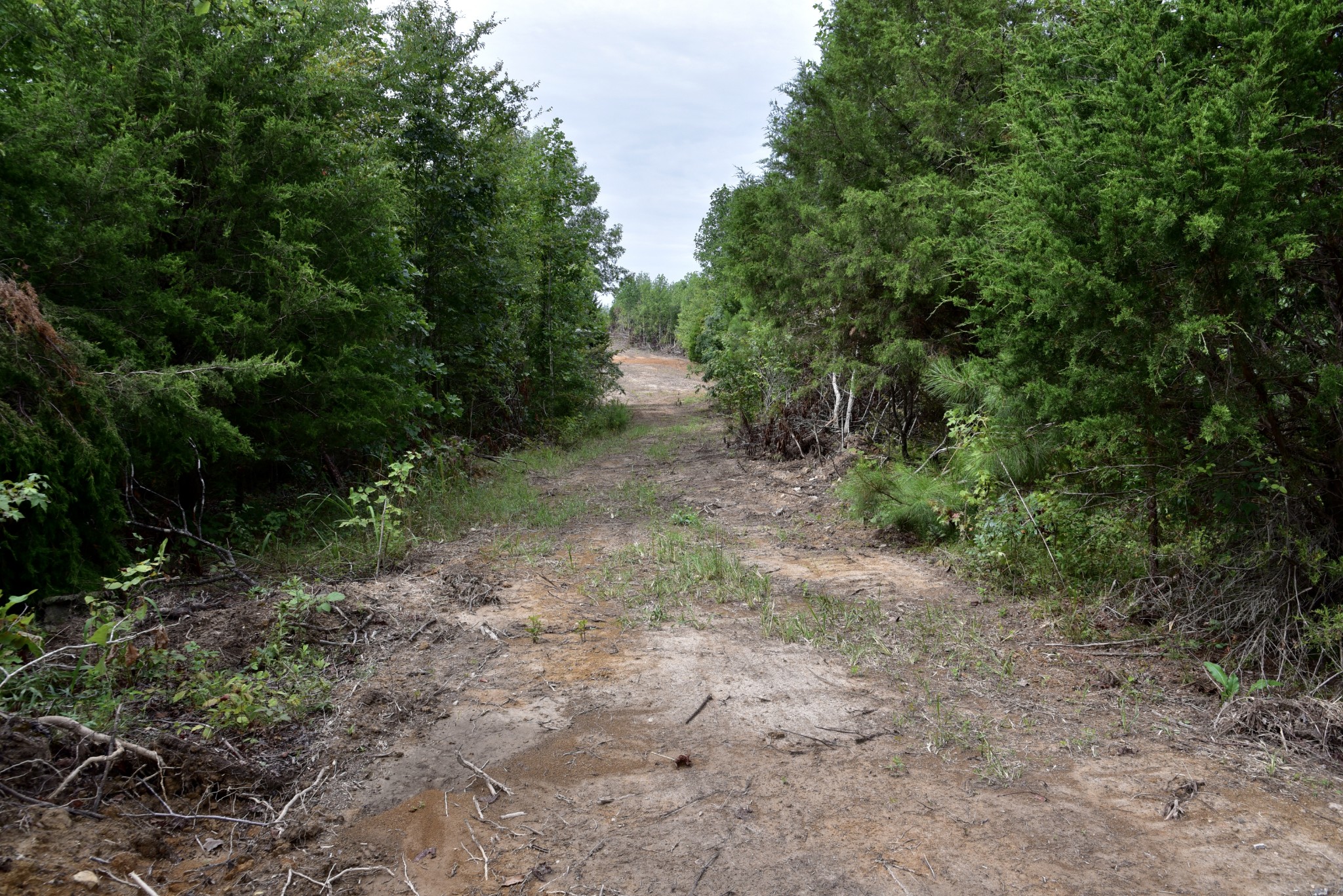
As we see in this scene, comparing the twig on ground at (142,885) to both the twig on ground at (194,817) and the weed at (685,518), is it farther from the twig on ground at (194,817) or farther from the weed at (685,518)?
the weed at (685,518)

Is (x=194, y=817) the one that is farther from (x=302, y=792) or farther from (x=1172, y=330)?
(x=1172, y=330)

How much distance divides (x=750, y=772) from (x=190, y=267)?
609 cm

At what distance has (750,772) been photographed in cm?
310

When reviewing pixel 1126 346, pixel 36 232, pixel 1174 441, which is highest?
pixel 36 232

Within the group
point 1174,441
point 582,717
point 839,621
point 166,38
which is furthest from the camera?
point 166,38

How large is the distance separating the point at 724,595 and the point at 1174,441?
293 cm

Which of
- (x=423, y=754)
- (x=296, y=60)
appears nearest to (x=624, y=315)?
(x=296, y=60)

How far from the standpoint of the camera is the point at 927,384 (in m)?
7.61

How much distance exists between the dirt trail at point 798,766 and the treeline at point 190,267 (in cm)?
191

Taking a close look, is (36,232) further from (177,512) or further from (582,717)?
(582,717)

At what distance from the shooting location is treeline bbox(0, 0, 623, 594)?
4.40 meters

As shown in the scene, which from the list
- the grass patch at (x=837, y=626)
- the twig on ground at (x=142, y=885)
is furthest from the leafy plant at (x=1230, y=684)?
the twig on ground at (x=142, y=885)

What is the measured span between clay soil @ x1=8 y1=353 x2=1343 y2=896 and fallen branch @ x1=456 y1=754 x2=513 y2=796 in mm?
16

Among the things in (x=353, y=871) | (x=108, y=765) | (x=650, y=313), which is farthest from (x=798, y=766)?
(x=650, y=313)
